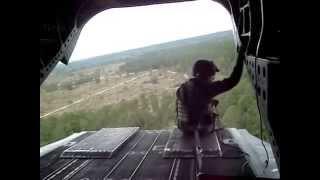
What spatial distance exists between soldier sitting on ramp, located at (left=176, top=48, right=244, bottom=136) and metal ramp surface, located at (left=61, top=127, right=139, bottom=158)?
1550mm

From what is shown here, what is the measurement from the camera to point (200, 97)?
7285mm

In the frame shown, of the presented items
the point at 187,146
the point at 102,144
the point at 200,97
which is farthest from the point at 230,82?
the point at 102,144

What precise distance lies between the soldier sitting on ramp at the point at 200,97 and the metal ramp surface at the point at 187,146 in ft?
1.11

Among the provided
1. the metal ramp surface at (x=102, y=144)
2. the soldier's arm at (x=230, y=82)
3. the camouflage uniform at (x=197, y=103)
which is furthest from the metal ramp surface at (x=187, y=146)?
the metal ramp surface at (x=102, y=144)

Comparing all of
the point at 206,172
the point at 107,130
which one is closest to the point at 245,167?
the point at 206,172

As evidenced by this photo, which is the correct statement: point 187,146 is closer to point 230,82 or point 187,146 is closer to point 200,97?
point 200,97

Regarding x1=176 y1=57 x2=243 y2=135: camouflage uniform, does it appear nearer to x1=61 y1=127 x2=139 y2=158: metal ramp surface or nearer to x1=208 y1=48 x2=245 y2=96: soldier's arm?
x1=208 y1=48 x2=245 y2=96: soldier's arm

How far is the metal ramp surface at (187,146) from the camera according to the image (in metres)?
5.93

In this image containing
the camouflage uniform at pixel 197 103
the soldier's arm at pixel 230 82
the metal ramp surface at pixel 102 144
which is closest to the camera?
the soldier's arm at pixel 230 82

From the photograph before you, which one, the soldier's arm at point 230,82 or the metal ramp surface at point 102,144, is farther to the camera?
the metal ramp surface at point 102,144

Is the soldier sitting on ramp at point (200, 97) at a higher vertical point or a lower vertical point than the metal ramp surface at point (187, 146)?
higher

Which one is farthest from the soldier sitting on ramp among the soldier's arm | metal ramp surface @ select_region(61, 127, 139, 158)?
metal ramp surface @ select_region(61, 127, 139, 158)

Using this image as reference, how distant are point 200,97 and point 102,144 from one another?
2397mm

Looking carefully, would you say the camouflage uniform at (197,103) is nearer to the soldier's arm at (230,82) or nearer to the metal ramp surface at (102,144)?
the soldier's arm at (230,82)
